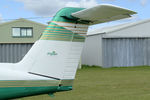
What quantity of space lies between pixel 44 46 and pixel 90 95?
517 cm

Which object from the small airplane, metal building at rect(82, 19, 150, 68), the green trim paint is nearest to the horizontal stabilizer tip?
the small airplane

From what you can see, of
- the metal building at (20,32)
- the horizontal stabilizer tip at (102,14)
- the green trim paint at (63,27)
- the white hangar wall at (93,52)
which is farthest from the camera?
the metal building at (20,32)

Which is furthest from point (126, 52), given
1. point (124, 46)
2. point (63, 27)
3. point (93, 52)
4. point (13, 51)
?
point (63, 27)

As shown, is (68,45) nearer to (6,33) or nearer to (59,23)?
(59,23)

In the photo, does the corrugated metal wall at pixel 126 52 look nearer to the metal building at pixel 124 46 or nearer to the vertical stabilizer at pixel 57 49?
the metal building at pixel 124 46

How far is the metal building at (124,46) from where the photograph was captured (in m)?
23.3

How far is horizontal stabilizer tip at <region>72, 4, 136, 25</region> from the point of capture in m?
4.31

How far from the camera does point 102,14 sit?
4.68m

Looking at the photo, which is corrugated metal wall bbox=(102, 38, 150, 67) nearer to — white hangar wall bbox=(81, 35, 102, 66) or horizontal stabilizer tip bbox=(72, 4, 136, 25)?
white hangar wall bbox=(81, 35, 102, 66)

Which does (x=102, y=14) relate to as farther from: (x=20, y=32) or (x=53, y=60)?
→ (x=20, y=32)

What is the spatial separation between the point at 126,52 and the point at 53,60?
62.4 feet

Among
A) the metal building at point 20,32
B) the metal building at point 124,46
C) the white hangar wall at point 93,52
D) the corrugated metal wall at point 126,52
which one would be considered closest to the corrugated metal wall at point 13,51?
the metal building at point 20,32

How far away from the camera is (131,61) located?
2367 centimetres

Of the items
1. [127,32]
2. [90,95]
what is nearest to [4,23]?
[127,32]
